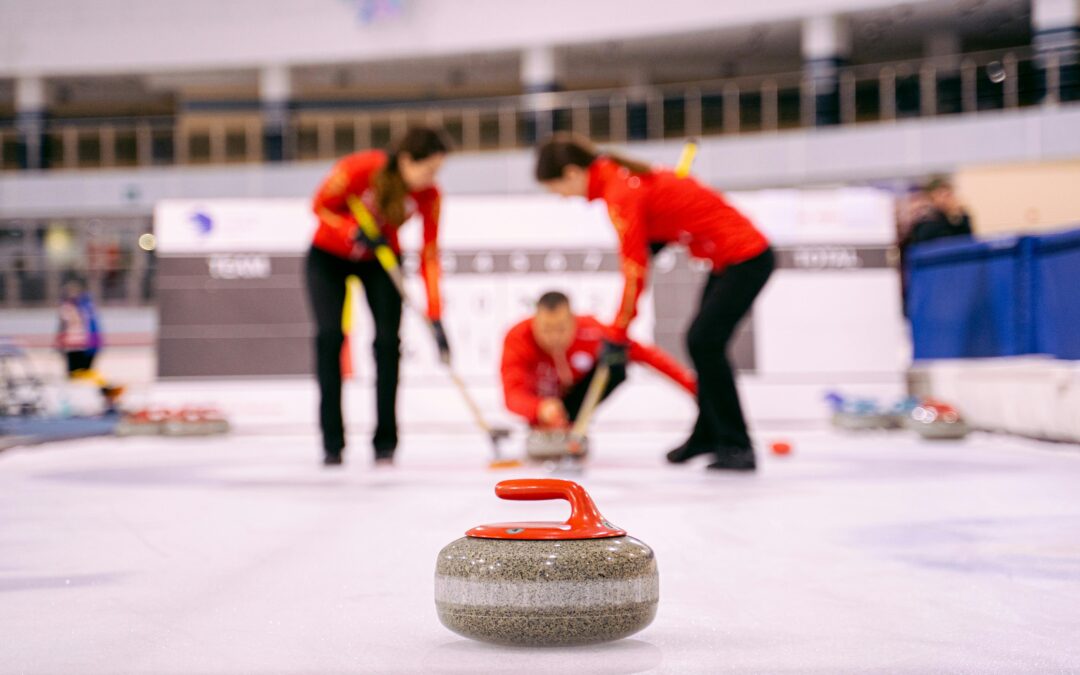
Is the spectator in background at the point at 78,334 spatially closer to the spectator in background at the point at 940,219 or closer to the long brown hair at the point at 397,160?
the spectator in background at the point at 940,219

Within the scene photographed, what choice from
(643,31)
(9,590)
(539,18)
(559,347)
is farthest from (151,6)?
(9,590)

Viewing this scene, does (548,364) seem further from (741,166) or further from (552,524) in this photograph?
(741,166)

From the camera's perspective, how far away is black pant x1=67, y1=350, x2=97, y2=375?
43.0ft

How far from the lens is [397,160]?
479 centimetres

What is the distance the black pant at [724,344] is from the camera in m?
4.56

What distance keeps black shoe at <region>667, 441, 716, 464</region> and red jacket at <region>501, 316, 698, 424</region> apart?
0.31m

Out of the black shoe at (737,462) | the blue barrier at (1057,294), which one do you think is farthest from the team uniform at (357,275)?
the blue barrier at (1057,294)

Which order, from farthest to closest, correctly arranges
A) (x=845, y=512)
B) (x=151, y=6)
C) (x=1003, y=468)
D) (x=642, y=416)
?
(x=151, y=6) < (x=642, y=416) < (x=1003, y=468) < (x=845, y=512)

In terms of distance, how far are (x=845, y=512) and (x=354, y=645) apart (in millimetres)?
1918

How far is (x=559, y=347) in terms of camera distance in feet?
17.2

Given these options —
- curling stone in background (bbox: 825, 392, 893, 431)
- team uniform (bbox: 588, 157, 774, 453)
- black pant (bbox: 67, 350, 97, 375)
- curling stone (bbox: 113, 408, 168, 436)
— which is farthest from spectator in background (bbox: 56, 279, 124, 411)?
team uniform (bbox: 588, 157, 774, 453)

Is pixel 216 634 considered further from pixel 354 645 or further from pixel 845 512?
pixel 845 512

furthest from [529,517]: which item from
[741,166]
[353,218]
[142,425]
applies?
[741,166]

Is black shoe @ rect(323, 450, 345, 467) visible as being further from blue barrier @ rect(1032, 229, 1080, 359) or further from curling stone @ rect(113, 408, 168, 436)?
blue barrier @ rect(1032, 229, 1080, 359)
